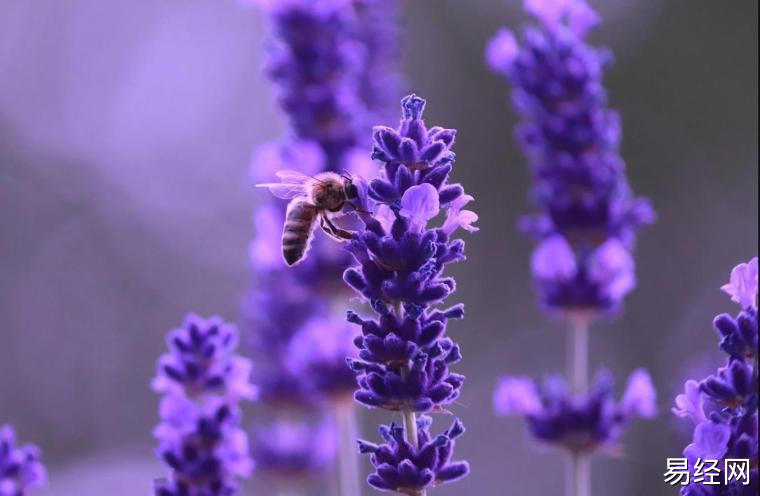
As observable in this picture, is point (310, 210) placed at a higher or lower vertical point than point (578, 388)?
higher

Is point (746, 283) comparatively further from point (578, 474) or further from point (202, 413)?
point (578, 474)

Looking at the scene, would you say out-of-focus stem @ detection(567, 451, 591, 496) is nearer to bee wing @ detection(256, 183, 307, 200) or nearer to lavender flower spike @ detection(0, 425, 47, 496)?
bee wing @ detection(256, 183, 307, 200)

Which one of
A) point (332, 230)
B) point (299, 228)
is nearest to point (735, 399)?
point (332, 230)

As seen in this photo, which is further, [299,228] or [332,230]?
[299,228]

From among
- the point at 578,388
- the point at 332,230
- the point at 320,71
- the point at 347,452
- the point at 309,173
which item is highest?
the point at 320,71

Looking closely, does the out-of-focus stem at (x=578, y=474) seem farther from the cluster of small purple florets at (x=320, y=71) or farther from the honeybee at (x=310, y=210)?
the cluster of small purple florets at (x=320, y=71)

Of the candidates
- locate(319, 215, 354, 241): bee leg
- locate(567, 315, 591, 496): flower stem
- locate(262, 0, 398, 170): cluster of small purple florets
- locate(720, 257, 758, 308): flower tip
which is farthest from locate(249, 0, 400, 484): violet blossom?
locate(720, 257, 758, 308): flower tip

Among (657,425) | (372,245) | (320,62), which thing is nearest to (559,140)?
(320,62)
